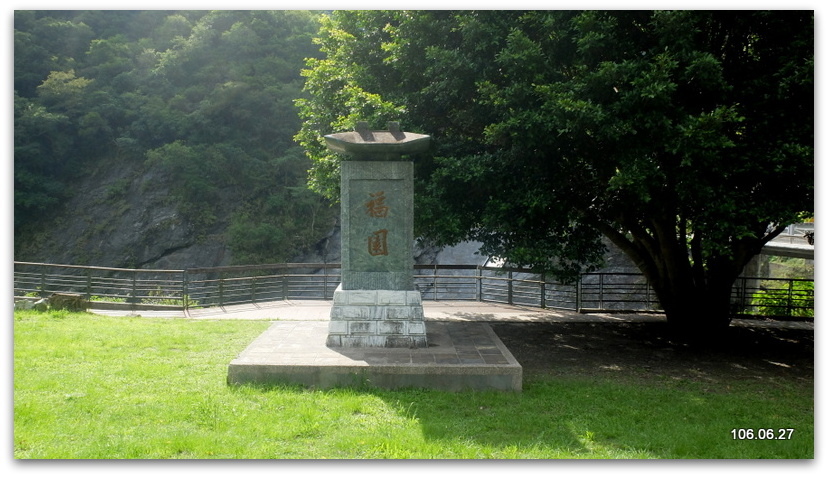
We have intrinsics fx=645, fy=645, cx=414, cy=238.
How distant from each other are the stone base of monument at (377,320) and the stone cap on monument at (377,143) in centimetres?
149

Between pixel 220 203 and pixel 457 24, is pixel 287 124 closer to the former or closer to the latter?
pixel 220 203

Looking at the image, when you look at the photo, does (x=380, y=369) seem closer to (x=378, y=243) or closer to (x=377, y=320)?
(x=377, y=320)

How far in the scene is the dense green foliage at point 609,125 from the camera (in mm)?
6441

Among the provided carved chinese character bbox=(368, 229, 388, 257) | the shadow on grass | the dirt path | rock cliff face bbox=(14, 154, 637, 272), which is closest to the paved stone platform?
the shadow on grass

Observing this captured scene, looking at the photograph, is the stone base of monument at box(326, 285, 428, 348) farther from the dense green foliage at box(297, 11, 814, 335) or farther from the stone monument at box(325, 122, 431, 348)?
the dense green foliage at box(297, 11, 814, 335)

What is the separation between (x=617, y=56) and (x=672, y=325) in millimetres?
4317

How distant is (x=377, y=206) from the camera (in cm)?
708

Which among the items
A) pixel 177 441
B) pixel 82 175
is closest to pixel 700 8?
pixel 177 441

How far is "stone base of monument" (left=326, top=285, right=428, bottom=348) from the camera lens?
22.5 feet

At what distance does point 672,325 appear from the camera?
371 inches

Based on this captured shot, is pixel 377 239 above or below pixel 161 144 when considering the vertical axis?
below

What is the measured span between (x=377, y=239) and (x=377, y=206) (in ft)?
1.19

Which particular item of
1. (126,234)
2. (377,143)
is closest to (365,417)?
(377,143)

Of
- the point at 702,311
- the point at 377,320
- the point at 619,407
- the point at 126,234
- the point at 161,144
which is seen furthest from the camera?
the point at 161,144
